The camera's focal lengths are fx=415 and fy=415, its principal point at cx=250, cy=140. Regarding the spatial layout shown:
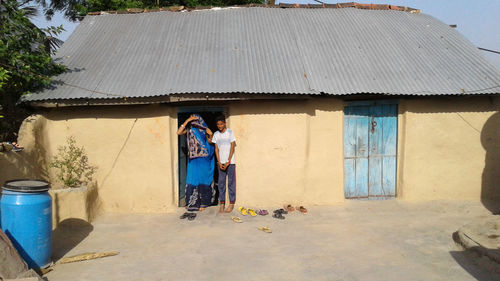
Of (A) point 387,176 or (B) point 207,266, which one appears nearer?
(B) point 207,266

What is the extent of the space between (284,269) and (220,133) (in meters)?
2.85

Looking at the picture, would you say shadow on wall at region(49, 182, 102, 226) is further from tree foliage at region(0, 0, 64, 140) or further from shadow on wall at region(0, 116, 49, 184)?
tree foliage at region(0, 0, 64, 140)

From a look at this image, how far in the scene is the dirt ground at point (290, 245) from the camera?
4.94 metres

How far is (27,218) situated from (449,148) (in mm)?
6914

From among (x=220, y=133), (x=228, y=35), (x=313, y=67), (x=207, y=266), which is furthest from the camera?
(x=228, y=35)

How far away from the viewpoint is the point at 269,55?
8.02 m

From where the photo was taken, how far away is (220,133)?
7.15 meters

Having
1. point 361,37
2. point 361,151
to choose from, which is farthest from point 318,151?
point 361,37

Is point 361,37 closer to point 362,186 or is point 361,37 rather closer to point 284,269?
point 362,186

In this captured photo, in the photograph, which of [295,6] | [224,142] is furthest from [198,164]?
[295,6]

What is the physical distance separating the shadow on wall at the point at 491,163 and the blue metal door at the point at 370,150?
1.62 m

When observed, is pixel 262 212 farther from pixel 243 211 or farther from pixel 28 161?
pixel 28 161

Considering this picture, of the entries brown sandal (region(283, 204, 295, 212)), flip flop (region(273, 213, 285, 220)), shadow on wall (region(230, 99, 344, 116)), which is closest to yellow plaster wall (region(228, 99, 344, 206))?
shadow on wall (region(230, 99, 344, 116))

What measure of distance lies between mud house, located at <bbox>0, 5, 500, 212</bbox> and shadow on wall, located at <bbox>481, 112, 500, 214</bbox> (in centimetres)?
2
